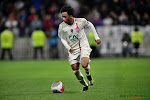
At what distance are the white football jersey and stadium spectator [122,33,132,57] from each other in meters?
16.8

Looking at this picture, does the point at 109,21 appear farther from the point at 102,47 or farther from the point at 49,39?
the point at 49,39

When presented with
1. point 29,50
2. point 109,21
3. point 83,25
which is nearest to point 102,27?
point 109,21

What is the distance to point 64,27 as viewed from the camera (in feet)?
30.7

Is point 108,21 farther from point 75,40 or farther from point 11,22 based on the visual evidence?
point 75,40

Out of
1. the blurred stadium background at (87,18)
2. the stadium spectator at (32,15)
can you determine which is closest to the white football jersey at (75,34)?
the blurred stadium background at (87,18)

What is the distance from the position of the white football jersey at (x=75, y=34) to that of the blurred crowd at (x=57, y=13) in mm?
16880

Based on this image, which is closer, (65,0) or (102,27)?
(102,27)

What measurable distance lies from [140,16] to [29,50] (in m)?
8.98

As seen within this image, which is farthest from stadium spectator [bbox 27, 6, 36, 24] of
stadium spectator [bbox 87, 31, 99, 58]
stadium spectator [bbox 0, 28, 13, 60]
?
stadium spectator [bbox 87, 31, 99, 58]

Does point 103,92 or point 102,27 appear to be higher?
point 102,27

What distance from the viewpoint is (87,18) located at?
2706 centimetres

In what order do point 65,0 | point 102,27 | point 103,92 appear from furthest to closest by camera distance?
point 65,0, point 102,27, point 103,92

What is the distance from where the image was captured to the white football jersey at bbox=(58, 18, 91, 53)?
9.36 meters

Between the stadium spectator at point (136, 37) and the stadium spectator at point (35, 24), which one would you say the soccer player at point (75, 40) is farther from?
the stadium spectator at point (35, 24)
